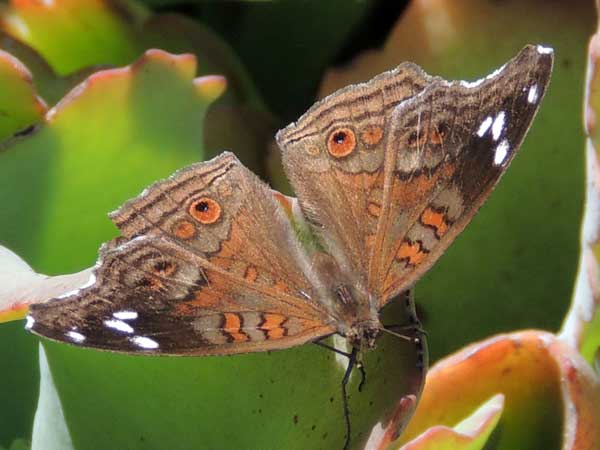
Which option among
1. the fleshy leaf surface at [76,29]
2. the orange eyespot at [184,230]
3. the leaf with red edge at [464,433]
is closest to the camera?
the leaf with red edge at [464,433]

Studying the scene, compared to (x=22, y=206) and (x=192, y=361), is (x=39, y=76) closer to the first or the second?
(x=22, y=206)

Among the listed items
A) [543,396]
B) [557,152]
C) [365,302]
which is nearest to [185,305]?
[365,302]

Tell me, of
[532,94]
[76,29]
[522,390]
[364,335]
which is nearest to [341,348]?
[364,335]

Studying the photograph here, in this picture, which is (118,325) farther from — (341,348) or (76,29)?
(76,29)

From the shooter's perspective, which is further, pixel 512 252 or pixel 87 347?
pixel 512 252

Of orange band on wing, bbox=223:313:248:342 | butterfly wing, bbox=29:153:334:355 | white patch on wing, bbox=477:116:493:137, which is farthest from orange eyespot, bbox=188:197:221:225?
white patch on wing, bbox=477:116:493:137

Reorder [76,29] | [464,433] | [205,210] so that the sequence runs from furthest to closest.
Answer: [76,29]
[205,210]
[464,433]

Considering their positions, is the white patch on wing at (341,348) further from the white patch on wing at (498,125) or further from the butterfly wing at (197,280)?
the white patch on wing at (498,125)

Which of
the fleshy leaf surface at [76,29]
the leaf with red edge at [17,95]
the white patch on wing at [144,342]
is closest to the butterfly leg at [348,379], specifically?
the white patch on wing at [144,342]
